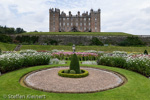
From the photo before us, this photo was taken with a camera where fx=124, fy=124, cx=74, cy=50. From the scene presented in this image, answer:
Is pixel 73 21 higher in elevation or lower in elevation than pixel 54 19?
lower

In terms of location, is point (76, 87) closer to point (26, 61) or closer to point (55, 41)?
point (26, 61)

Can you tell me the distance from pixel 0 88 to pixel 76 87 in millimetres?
3589

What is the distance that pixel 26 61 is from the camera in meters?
10.9

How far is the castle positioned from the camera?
63.9 metres

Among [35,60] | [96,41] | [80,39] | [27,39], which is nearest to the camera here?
[35,60]

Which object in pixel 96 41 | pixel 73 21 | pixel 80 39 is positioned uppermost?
pixel 73 21

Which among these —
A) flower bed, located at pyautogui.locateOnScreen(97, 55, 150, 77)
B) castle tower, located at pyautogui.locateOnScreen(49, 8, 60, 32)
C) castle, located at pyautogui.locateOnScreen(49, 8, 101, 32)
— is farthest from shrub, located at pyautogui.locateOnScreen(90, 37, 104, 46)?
flower bed, located at pyautogui.locateOnScreen(97, 55, 150, 77)

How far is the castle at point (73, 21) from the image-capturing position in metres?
63.9

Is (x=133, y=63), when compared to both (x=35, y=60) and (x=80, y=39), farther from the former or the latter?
(x=80, y=39)

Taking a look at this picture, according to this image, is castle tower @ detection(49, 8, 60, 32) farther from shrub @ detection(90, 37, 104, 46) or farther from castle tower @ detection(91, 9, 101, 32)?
shrub @ detection(90, 37, 104, 46)

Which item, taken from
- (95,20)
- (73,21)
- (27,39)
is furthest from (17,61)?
(95,20)

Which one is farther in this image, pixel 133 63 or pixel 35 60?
pixel 35 60

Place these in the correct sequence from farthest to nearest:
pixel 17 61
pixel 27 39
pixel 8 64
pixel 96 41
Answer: pixel 27 39 < pixel 96 41 < pixel 17 61 < pixel 8 64

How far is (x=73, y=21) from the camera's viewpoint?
216 feet
